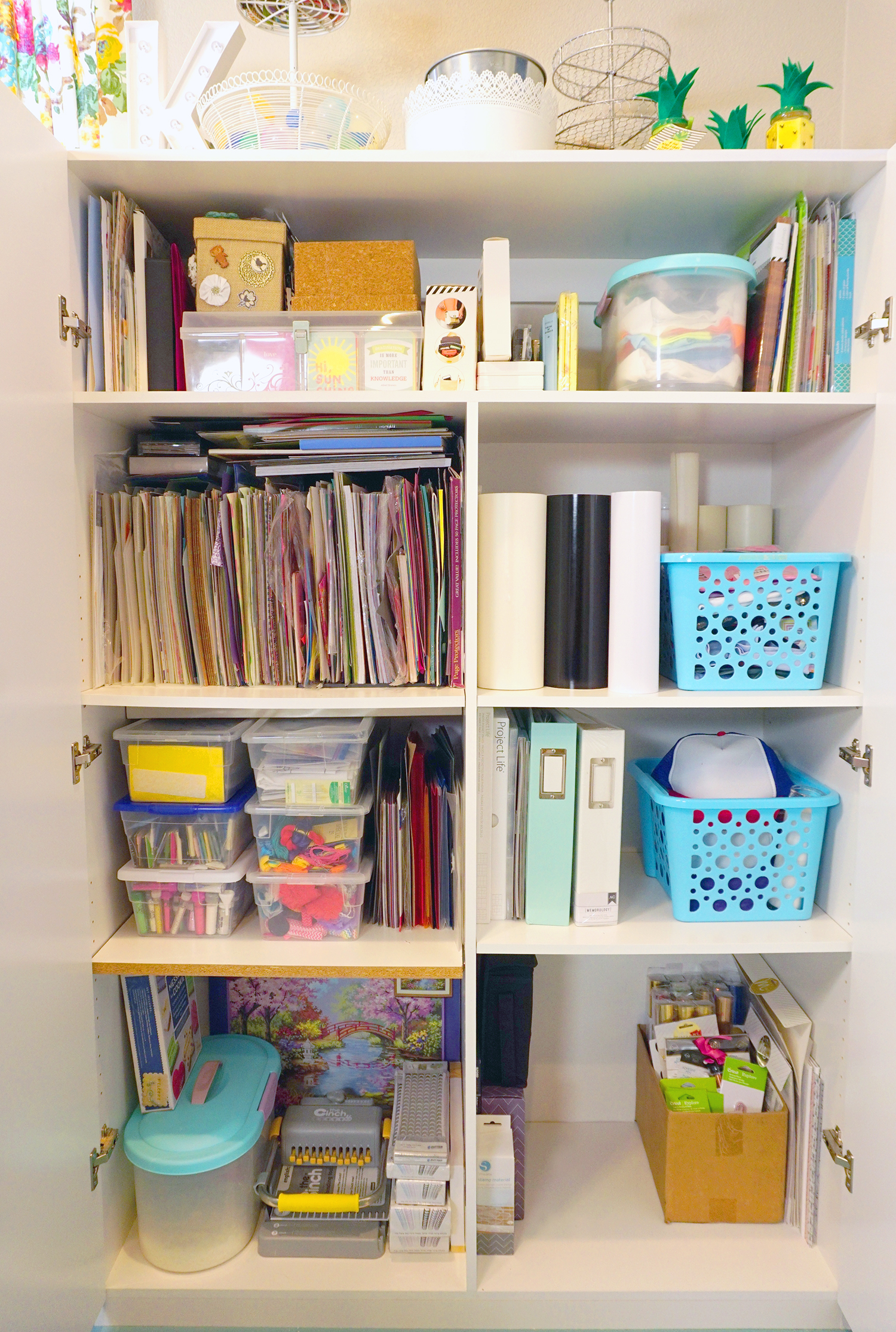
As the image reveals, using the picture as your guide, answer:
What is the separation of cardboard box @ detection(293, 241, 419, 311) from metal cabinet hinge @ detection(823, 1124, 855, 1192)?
144cm

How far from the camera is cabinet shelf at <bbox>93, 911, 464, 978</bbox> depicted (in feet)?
4.21

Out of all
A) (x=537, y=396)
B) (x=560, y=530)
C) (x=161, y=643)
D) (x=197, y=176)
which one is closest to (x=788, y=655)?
(x=560, y=530)

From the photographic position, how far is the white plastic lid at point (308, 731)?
4.38ft

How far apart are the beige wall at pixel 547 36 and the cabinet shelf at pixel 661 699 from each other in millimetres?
1026

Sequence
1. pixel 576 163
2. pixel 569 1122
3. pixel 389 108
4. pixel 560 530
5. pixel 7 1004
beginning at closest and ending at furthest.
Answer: pixel 7 1004 < pixel 576 163 < pixel 560 530 < pixel 389 108 < pixel 569 1122

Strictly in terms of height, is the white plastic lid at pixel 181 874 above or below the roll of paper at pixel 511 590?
below

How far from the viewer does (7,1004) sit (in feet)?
3.36

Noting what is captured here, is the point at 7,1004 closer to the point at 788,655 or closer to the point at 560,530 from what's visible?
the point at 560,530

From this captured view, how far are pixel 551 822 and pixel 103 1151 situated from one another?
33.3 inches

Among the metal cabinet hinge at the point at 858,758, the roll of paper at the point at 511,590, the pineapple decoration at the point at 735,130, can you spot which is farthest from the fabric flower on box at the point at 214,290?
the metal cabinet hinge at the point at 858,758

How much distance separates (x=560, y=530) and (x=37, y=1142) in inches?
42.7

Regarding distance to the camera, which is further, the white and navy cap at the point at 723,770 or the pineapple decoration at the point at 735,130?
the white and navy cap at the point at 723,770

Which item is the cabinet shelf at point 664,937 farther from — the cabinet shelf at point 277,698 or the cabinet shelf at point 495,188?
the cabinet shelf at point 495,188

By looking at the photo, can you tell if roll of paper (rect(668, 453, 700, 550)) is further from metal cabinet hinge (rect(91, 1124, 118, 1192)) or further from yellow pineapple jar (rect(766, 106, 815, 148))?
metal cabinet hinge (rect(91, 1124, 118, 1192))
